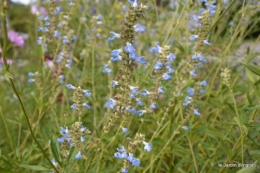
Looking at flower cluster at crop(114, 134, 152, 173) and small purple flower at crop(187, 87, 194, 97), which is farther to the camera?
small purple flower at crop(187, 87, 194, 97)

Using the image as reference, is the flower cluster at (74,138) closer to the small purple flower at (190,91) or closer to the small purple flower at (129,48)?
the small purple flower at (129,48)

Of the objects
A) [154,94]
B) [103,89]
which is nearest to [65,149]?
Result: [154,94]

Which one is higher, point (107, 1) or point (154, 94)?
point (107, 1)

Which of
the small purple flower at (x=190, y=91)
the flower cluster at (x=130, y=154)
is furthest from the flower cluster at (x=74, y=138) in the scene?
the small purple flower at (x=190, y=91)

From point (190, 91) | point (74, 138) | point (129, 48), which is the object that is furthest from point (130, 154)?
point (190, 91)

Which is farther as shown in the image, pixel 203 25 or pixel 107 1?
pixel 107 1

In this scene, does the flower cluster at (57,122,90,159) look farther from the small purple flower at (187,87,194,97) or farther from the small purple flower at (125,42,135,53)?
the small purple flower at (187,87,194,97)

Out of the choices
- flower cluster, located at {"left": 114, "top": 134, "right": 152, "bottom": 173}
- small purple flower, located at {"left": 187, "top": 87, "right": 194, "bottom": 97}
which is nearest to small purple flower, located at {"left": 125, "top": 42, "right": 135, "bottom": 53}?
flower cluster, located at {"left": 114, "top": 134, "right": 152, "bottom": 173}

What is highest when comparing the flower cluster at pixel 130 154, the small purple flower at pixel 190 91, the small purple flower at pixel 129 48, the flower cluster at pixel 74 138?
the small purple flower at pixel 190 91

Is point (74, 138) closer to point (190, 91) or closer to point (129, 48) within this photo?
point (129, 48)

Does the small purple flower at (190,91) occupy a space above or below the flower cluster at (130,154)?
above

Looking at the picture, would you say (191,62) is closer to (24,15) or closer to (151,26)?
(151,26)
